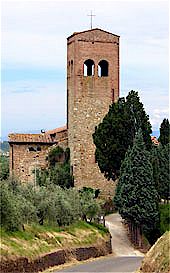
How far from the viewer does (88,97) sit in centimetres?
4728

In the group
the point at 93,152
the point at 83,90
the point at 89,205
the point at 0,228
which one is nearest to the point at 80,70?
the point at 83,90

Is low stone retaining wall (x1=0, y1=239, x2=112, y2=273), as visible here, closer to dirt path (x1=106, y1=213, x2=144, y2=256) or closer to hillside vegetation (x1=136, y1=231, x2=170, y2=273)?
dirt path (x1=106, y1=213, x2=144, y2=256)

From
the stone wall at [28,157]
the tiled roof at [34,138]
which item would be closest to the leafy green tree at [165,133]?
the stone wall at [28,157]

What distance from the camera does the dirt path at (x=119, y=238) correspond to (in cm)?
3628

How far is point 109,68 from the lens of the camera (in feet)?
157

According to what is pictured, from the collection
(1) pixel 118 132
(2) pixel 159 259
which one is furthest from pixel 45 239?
(1) pixel 118 132

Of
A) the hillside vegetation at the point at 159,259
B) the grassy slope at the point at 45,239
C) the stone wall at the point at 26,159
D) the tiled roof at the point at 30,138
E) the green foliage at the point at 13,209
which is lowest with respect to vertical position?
the grassy slope at the point at 45,239

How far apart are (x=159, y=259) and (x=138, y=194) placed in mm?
14627

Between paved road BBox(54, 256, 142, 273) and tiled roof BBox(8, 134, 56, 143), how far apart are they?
54.7ft

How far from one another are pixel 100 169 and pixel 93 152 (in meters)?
3.59

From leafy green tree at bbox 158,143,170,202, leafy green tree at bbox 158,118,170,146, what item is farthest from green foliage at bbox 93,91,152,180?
leafy green tree at bbox 158,118,170,146

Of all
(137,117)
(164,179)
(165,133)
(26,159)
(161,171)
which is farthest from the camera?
(26,159)

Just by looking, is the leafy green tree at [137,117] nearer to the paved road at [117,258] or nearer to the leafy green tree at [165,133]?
the leafy green tree at [165,133]

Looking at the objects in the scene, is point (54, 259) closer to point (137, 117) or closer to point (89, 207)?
point (89, 207)
